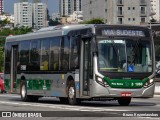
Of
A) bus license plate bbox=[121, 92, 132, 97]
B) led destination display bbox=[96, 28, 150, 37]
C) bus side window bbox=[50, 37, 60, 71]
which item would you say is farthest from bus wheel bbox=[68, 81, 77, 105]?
led destination display bbox=[96, 28, 150, 37]

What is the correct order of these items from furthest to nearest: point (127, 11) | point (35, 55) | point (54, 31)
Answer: point (127, 11) → point (35, 55) → point (54, 31)

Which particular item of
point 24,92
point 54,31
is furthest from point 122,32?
point 24,92

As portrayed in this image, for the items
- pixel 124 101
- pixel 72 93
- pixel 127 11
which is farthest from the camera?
pixel 127 11

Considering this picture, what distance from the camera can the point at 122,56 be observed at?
23.8 m

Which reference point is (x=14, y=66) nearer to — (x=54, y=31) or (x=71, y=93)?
(x=54, y=31)

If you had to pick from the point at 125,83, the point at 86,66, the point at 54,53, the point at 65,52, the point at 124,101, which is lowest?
the point at 124,101

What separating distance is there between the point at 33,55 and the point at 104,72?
6.16 meters

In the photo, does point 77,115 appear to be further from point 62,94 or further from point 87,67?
point 62,94

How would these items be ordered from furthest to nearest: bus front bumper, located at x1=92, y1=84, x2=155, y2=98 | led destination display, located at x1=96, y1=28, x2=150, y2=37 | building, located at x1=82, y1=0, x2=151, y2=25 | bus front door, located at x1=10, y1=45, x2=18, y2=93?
building, located at x1=82, y1=0, x2=151, y2=25
bus front door, located at x1=10, y1=45, x2=18, y2=93
led destination display, located at x1=96, y1=28, x2=150, y2=37
bus front bumper, located at x1=92, y1=84, x2=155, y2=98

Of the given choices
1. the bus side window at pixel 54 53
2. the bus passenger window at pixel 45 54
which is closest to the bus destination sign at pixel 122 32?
the bus side window at pixel 54 53

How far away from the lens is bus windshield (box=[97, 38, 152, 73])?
23734 millimetres

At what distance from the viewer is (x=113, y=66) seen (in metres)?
23.8

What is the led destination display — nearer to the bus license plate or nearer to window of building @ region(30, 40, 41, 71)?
the bus license plate

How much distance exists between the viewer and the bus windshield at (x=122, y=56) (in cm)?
2373
